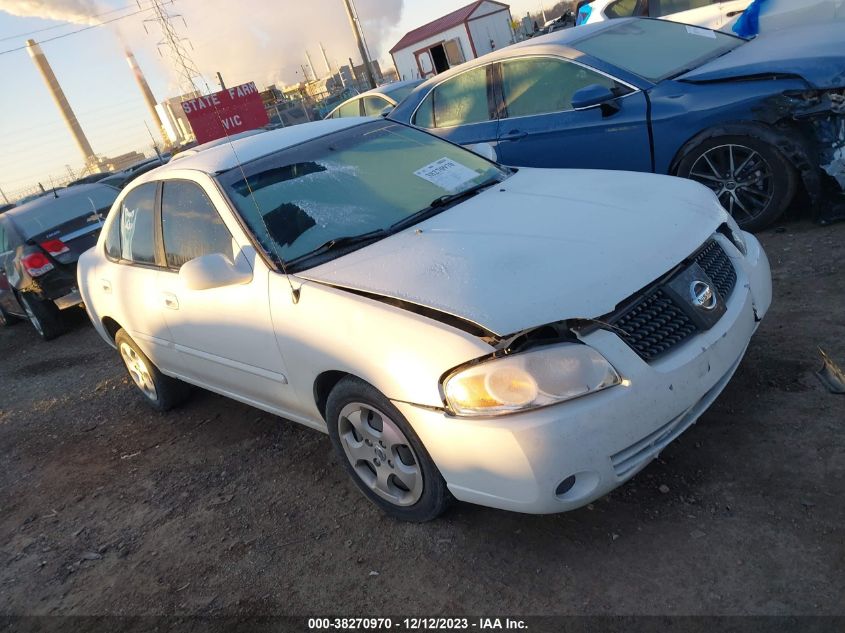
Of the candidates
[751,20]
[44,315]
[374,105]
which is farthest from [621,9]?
[44,315]

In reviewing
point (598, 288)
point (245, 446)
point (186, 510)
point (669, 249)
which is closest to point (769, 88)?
point (669, 249)

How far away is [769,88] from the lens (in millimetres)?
4270

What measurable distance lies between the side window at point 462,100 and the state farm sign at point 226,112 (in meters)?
15.1

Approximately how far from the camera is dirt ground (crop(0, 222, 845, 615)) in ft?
7.14

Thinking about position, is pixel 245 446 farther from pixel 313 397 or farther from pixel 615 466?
pixel 615 466

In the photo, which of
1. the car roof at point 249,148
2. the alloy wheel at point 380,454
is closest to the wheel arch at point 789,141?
the car roof at point 249,148

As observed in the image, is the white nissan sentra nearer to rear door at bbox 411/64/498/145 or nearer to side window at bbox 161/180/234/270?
side window at bbox 161/180/234/270

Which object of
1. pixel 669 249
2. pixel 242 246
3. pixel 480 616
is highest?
pixel 242 246

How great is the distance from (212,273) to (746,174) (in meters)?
3.56

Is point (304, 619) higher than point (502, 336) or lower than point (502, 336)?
lower

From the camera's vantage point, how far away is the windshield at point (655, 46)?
4926 mm

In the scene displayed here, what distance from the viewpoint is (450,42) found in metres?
37.2

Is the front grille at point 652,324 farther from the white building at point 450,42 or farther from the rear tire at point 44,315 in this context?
the white building at point 450,42

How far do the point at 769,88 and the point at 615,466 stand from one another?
3.27 m
